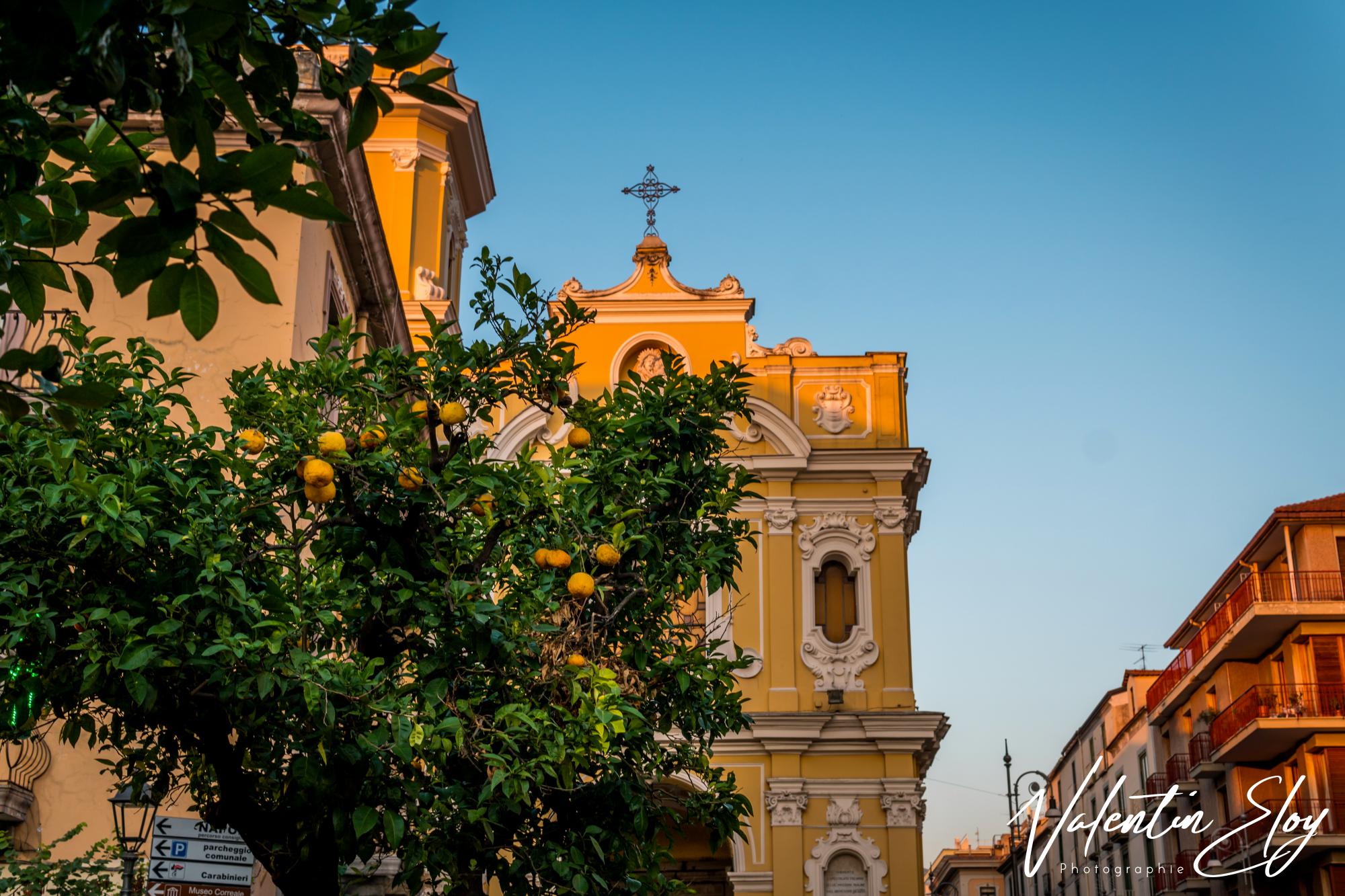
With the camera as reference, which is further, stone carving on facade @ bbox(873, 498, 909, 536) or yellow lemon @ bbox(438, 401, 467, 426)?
stone carving on facade @ bbox(873, 498, 909, 536)

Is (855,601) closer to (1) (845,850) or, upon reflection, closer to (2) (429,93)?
(1) (845,850)

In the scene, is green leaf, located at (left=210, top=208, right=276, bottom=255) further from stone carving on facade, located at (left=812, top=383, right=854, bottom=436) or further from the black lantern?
stone carving on facade, located at (left=812, top=383, right=854, bottom=436)

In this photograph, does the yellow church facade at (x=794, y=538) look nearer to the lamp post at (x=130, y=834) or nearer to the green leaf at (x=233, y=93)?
the lamp post at (x=130, y=834)

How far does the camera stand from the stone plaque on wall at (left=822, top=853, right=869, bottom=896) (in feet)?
79.8

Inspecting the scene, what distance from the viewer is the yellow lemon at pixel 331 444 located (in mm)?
8312

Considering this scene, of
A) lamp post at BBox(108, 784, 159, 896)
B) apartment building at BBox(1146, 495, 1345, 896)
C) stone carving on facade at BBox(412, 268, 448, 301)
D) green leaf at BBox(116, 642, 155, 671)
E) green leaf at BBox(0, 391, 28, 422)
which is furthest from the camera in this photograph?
apartment building at BBox(1146, 495, 1345, 896)

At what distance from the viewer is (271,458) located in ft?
32.1

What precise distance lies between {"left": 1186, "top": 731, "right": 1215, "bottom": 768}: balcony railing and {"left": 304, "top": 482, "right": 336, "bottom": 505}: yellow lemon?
33703mm

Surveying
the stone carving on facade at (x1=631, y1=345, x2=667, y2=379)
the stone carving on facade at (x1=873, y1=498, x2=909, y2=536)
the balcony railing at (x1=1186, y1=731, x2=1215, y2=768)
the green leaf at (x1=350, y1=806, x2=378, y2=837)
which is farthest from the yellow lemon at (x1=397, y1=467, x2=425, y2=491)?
the balcony railing at (x1=1186, y1=731, x2=1215, y2=768)

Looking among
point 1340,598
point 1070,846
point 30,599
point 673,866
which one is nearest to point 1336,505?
point 1340,598

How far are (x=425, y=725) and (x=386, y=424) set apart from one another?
6.57 ft

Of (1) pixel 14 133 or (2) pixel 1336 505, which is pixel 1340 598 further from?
(1) pixel 14 133

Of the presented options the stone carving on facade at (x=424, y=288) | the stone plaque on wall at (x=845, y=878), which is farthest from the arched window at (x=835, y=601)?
the stone carving on facade at (x=424, y=288)

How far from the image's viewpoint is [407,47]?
379 cm
